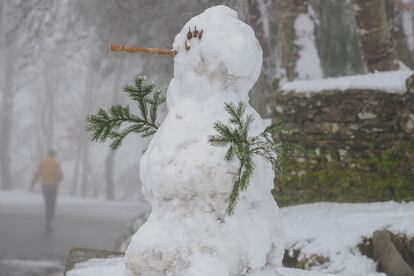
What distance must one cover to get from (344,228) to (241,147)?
2.64 m

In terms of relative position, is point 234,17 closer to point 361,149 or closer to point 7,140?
point 361,149

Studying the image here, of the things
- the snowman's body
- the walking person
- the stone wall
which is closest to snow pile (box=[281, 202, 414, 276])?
the stone wall

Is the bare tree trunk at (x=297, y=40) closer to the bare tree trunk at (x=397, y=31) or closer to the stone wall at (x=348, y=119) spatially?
the stone wall at (x=348, y=119)

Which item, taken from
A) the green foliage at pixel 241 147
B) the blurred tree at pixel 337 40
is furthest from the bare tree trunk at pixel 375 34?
the green foliage at pixel 241 147

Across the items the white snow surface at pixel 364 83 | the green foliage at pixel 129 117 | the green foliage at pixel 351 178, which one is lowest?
the green foliage at pixel 351 178

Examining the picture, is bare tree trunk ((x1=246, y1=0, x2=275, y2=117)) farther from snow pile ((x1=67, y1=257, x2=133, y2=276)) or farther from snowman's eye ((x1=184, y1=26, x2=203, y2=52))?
snowman's eye ((x1=184, y1=26, x2=203, y2=52))

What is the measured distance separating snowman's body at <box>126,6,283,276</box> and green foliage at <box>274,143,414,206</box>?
2867mm

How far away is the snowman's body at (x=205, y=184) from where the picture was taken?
245 cm

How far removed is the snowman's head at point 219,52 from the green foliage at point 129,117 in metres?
0.26

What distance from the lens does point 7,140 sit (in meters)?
26.1

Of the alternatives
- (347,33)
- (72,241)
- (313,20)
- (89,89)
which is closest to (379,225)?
(313,20)

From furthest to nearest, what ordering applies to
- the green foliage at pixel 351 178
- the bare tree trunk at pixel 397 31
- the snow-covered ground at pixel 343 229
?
the bare tree trunk at pixel 397 31, the green foliage at pixel 351 178, the snow-covered ground at pixel 343 229

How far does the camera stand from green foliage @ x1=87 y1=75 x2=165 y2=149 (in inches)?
116

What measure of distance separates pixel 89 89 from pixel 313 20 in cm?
2610
